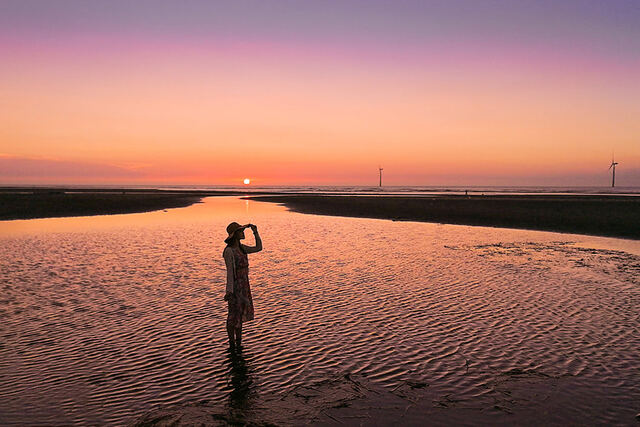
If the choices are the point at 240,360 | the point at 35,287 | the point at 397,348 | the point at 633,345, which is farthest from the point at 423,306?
the point at 35,287

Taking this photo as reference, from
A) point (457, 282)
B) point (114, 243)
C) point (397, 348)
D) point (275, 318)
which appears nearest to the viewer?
point (397, 348)

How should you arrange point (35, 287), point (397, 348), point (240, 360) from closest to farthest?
point (240, 360) < point (397, 348) < point (35, 287)

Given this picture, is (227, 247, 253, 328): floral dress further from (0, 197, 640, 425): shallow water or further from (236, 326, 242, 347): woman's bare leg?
(0, 197, 640, 425): shallow water

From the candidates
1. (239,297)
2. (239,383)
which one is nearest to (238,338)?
(239,297)

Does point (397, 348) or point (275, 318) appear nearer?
point (397, 348)

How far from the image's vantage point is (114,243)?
27609mm

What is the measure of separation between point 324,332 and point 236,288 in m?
2.64

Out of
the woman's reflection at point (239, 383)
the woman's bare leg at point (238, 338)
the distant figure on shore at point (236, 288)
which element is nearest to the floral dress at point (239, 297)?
the distant figure on shore at point (236, 288)

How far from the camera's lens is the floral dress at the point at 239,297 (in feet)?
32.2

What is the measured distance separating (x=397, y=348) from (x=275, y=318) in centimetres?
370

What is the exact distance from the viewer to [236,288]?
9.92m

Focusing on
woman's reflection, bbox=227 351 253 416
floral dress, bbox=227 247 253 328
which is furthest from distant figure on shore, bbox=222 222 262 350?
woman's reflection, bbox=227 351 253 416

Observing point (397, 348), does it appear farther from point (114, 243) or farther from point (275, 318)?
point (114, 243)

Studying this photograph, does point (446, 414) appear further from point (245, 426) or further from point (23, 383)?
point (23, 383)
